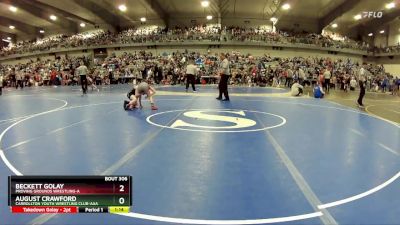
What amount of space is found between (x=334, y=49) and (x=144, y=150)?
37.3 meters

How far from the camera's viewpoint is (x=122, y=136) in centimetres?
635

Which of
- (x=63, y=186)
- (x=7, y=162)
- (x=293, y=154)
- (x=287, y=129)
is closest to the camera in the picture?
(x=63, y=186)

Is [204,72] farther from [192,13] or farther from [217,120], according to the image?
[217,120]

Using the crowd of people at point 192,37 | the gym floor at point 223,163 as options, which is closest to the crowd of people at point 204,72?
the crowd of people at point 192,37

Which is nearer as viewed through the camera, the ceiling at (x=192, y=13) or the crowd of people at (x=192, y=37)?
the ceiling at (x=192, y=13)

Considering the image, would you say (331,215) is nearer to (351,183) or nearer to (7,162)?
(351,183)

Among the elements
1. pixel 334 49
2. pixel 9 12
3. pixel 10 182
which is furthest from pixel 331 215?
pixel 9 12

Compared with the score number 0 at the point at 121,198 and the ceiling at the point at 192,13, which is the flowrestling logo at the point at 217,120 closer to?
the score number 0 at the point at 121,198

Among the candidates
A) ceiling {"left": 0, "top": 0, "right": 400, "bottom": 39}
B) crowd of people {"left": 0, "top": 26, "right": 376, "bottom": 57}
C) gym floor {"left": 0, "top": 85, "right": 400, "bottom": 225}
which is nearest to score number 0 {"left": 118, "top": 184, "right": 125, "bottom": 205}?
gym floor {"left": 0, "top": 85, "right": 400, "bottom": 225}

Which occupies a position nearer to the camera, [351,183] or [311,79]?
[351,183]

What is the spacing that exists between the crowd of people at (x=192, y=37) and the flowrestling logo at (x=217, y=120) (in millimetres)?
25504

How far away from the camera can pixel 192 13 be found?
122ft

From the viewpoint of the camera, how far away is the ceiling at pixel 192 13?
3184 cm
